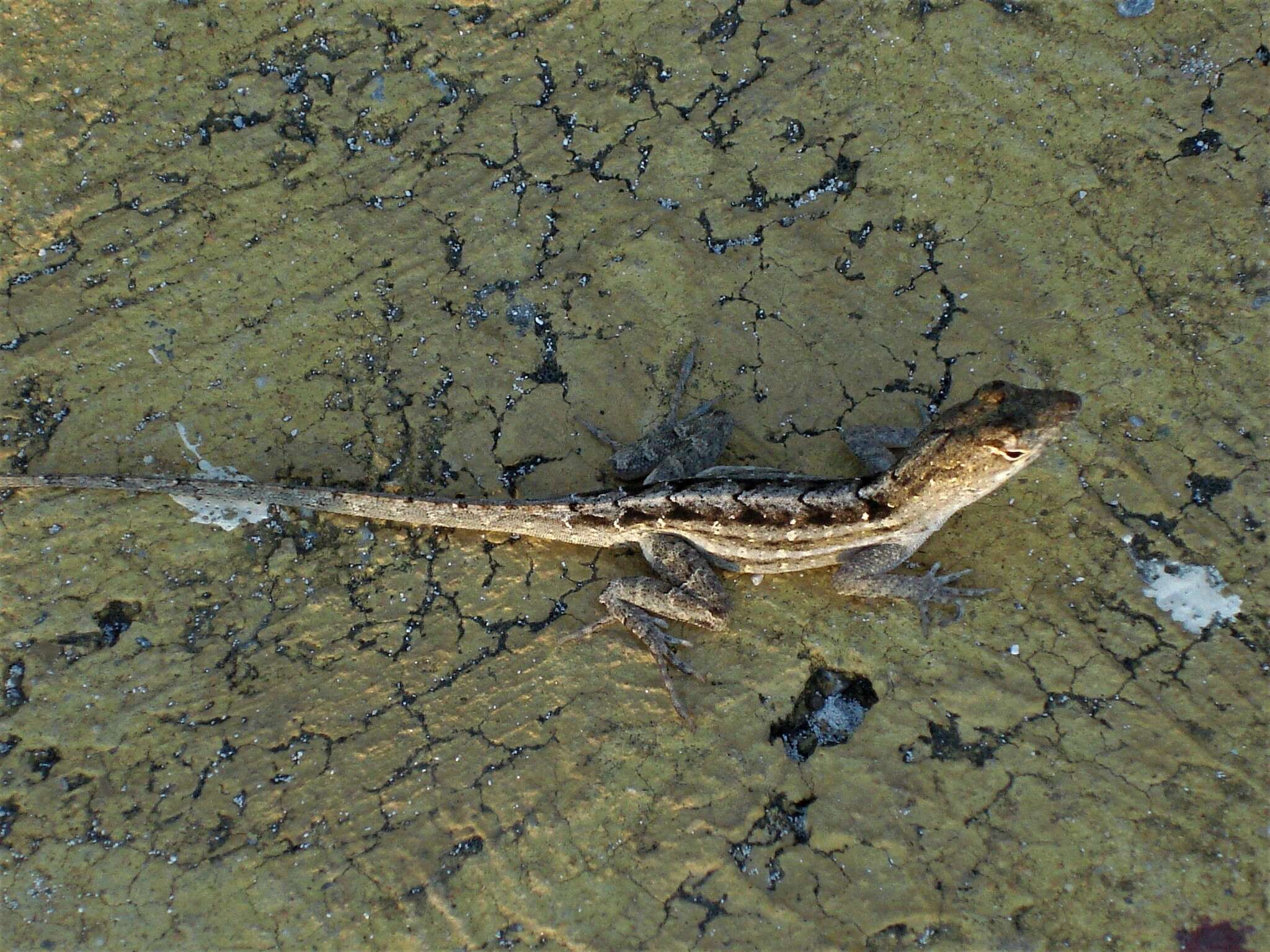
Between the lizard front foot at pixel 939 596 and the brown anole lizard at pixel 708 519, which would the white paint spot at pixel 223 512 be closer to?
the brown anole lizard at pixel 708 519

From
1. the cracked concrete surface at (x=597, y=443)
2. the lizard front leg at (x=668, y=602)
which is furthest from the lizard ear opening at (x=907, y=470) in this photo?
the lizard front leg at (x=668, y=602)

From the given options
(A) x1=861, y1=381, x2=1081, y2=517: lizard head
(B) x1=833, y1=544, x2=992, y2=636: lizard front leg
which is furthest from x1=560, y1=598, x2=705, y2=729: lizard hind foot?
(A) x1=861, y1=381, x2=1081, y2=517: lizard head

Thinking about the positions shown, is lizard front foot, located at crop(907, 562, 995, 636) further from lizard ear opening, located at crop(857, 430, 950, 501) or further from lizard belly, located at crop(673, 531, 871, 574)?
lizard ear opening, located at crop(857, 430, 950, 501)

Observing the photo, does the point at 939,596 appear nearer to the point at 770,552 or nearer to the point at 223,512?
the point at 770,552

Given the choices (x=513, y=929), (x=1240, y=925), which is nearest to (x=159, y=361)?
(x=513, y=929)

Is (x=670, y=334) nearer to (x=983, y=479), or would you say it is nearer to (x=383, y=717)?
(x=983, y=479)

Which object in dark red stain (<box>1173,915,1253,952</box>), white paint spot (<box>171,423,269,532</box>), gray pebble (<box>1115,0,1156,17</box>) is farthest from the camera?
gray pebble (<box>1115,0,1156,17</box>)
